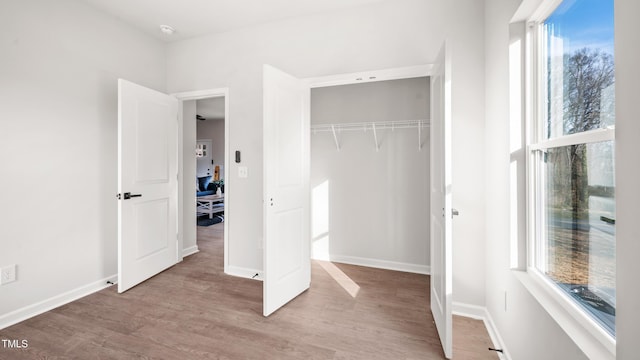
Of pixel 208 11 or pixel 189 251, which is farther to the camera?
pixel 189 251

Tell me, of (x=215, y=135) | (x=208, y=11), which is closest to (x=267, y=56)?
(x=208, y=11)

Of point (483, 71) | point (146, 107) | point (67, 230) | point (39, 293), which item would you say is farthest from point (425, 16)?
point (39, 293)

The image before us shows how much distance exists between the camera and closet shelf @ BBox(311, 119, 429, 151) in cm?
324

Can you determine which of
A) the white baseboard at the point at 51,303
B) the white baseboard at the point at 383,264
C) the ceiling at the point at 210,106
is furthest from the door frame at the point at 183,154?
the ceiling at the point at 210,106

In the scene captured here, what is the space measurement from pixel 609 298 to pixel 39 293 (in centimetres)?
375

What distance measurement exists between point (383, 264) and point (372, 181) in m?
1.02

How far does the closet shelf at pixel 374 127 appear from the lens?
324 cm

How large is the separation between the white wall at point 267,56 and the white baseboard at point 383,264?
1.09m

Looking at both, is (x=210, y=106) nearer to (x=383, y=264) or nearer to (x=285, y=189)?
(x=285, y=189)

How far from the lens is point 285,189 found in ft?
8.23

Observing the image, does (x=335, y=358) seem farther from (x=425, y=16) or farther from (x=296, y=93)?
(x=425, y=16)

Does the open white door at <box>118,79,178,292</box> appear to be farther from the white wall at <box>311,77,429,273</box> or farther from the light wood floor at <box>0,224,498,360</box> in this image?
the white wall at <box>311,77,429,273</box>

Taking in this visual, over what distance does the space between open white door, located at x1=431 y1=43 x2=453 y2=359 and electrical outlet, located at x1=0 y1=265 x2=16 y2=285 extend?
329 cm

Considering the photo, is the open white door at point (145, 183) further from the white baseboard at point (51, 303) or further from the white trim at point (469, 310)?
the white trim at point (469, 310)
